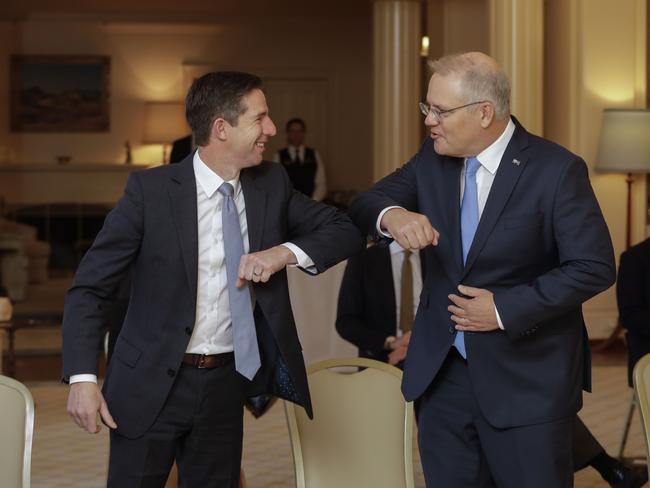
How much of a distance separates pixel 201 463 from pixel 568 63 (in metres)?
7.21

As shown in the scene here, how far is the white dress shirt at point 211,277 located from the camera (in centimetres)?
318

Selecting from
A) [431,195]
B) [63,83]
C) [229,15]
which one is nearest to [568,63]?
[431,195]

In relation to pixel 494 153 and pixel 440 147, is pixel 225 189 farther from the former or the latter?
pixel 494 153

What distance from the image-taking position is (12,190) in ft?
58.6

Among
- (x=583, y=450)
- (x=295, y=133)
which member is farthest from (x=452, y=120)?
(x=295, y=133)

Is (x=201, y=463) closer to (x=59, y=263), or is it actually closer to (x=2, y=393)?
(x=2, y=393)

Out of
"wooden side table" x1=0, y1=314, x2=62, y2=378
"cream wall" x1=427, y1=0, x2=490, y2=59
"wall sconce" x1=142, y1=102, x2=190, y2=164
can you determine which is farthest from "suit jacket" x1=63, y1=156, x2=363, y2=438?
"wall sconce" x1=142, y1=102, x2=190, y2=164

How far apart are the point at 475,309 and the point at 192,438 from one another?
896 mm

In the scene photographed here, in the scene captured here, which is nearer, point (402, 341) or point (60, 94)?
point (402, 341)

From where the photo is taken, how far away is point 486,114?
119 inches

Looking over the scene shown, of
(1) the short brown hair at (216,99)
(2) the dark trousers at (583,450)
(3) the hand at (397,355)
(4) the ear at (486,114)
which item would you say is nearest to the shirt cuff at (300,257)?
(1) the short brown hair at (216,99)

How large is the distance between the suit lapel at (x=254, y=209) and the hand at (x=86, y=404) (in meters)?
0.58

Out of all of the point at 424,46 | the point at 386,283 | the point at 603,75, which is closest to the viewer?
the point at 386,283

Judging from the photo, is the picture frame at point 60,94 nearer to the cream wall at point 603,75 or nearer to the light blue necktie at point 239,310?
the cream wall at point 603,75
